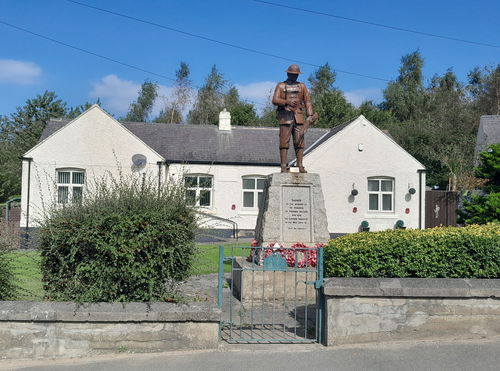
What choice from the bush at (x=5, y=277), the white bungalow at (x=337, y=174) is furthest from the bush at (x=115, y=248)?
the white bungalow at (x=337, y=174)

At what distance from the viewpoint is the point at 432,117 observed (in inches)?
1764

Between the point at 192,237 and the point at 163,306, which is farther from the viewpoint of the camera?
the point at 192,237

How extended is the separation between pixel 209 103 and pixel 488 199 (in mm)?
41880

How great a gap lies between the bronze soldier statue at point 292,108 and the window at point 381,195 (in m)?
13.9

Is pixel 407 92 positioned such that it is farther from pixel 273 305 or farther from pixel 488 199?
pixel 273 305

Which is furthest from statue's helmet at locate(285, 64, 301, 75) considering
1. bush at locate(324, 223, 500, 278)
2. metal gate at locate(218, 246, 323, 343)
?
bush at locate(324, 223, 500, 278)

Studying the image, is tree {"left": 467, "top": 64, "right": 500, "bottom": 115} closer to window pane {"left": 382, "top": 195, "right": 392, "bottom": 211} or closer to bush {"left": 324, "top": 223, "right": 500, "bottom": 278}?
window pane {"left": 382, "top": 195, "right": 392, "bottom": 211}

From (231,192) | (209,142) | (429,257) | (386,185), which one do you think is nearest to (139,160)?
(209,142)

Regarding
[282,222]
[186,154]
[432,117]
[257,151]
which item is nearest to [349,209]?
[257,151]

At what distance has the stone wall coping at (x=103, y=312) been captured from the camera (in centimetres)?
534

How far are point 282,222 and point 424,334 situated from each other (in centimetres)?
442

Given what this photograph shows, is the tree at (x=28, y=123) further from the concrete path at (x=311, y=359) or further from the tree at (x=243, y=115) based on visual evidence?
the concrete path at (x=311, y=359)

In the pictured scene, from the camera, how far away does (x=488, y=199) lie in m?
11.5

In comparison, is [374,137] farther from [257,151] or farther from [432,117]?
[432,117]
